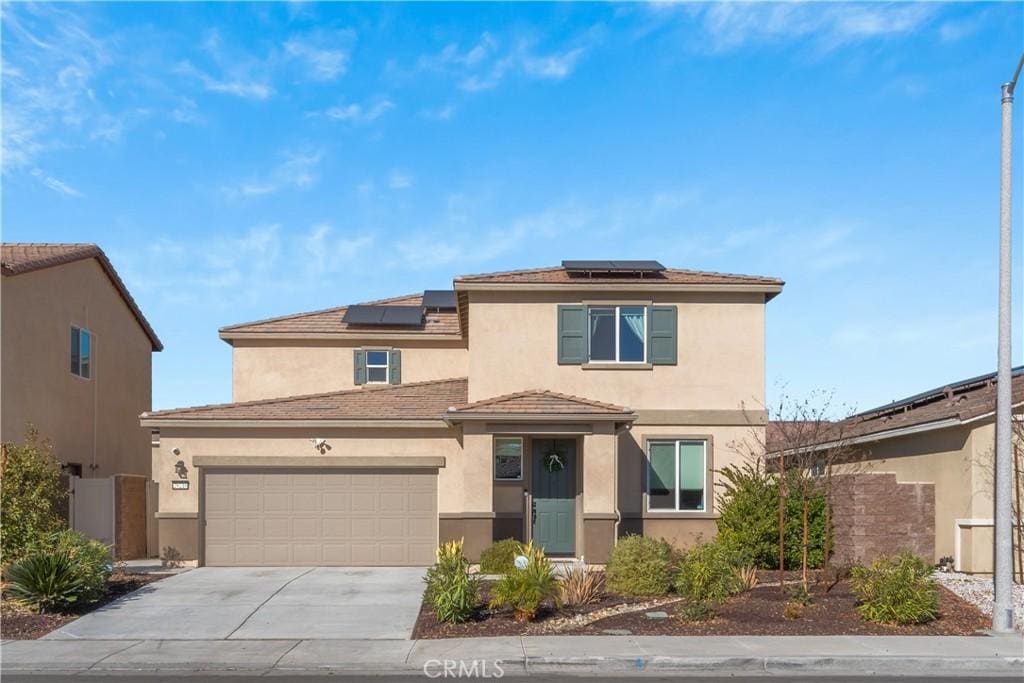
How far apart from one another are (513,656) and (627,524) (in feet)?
29.3

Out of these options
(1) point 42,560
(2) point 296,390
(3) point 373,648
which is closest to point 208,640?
(3) point 373,648

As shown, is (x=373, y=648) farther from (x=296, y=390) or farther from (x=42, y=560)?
(x=296, y=390)

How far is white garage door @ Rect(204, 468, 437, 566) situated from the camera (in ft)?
67.7

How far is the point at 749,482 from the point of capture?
1980 cm

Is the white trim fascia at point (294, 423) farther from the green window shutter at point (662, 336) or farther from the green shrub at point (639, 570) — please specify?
the green shrub at point (639, 570)

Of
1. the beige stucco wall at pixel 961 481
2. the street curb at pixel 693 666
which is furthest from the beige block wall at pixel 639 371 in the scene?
the street curb at pixel 693 666

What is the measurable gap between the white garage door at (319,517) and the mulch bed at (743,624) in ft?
15.9

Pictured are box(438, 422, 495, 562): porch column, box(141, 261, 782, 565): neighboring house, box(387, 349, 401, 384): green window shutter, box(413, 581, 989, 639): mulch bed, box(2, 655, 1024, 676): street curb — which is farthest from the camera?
box(387, 349, 401, 384): green window shutter

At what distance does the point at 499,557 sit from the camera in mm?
18422

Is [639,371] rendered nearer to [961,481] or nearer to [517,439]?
[517,439]

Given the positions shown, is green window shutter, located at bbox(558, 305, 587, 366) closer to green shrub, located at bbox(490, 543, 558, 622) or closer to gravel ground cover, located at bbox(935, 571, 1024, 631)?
Answer: green shrub, located at bbox(490, 543, 558, 622)

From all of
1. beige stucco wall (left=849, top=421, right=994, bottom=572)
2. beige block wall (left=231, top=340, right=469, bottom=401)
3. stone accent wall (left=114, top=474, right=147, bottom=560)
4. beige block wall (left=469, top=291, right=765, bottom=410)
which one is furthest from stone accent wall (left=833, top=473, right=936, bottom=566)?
stone accent wall (left=114, top=474, right=147, bottom=560)

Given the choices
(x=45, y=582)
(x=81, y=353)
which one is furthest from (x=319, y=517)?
(x=81, y=353)

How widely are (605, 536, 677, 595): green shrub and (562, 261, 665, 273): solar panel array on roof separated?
6.61 meters
